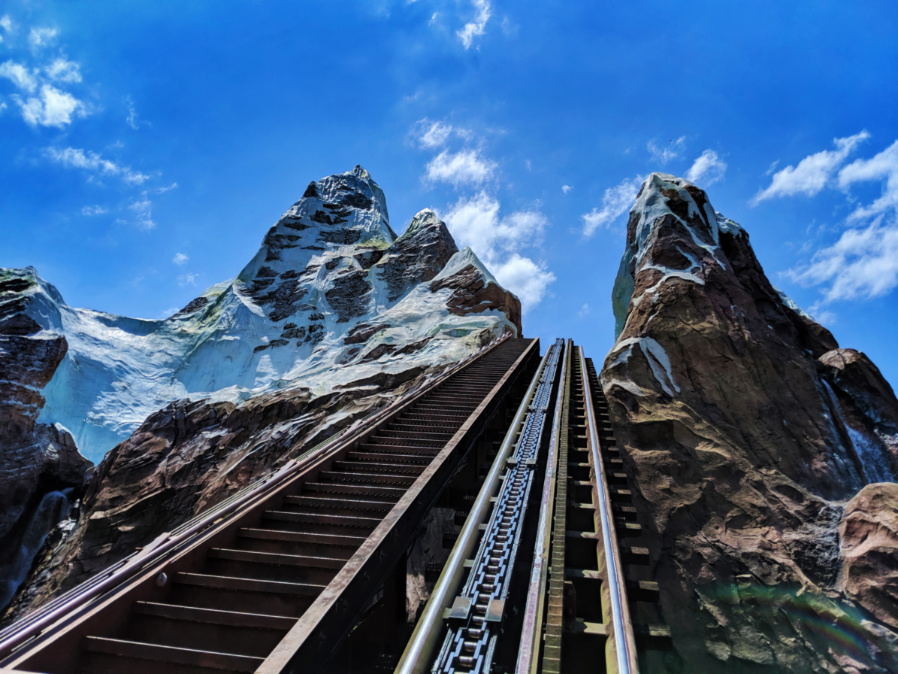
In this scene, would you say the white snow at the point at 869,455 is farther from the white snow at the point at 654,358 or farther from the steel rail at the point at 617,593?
the steel rail at the point at 617,593

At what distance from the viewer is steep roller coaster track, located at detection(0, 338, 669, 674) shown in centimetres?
274

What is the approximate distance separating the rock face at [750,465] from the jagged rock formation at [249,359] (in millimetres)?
7880

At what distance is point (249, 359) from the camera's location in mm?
34219

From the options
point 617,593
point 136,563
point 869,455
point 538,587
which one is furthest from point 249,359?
point 617,593

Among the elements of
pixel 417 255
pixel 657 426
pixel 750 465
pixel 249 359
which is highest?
pixel 417 255

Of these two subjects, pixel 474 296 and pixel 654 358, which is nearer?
pixel 654 358

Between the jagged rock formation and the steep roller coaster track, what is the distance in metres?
9.59

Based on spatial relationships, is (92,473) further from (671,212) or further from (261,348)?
(671,212)

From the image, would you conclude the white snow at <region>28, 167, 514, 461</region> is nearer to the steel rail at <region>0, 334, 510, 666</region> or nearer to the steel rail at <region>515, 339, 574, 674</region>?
the steel rail at <region>0, 334, 510, 666</region>

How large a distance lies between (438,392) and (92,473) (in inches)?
771

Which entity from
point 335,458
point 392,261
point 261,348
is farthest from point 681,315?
point 261,348

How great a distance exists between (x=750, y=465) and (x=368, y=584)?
10042 mm

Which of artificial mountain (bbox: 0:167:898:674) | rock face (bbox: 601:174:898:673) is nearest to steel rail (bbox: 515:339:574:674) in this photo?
artificial mountain (bbox: 0:167:898:674)

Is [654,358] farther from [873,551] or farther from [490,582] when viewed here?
[490,582]
